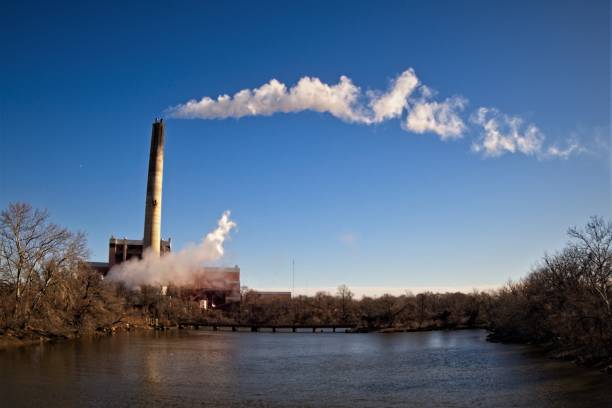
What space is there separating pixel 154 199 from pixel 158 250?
30.7 ft

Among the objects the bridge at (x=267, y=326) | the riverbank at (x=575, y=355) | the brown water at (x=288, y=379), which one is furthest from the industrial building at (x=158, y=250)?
the riverbank at (x=575, y=355)

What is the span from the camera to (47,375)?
31.8 metres

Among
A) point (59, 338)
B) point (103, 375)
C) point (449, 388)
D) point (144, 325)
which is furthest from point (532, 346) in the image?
point (144, 325)

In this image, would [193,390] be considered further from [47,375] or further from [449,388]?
[449,388]

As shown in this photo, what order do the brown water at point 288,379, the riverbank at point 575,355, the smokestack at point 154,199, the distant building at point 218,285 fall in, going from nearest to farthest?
1. the brown water at point 288,379
2. the riverbank at point 575,355
3. the smokestack at point 154,199
4. the distant building at point 218,285

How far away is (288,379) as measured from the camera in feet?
108

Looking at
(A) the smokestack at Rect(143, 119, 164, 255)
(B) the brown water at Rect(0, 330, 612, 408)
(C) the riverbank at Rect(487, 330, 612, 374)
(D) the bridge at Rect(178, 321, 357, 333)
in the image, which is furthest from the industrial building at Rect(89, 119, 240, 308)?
(C) the riverbank at Rect(487, 330, 612, 374)

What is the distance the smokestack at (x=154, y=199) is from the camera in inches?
3772

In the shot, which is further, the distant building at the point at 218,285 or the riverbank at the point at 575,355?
the distant building at the point at 218,285

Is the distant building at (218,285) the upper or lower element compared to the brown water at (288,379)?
upper

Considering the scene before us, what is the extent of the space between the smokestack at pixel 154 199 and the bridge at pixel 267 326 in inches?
586

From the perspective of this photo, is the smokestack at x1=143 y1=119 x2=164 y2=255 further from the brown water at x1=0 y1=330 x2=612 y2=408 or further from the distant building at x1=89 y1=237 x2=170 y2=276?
the brown water at x1=0 y1=330 x2=612 y2=408

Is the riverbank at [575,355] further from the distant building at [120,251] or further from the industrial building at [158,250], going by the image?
the distant building at [120,251]

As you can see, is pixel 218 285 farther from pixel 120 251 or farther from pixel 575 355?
pixel 575 355
